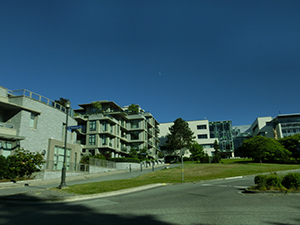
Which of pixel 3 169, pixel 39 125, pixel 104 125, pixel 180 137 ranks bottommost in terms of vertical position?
pixel 3 169

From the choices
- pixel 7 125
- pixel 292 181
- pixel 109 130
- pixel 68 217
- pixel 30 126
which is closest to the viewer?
pixel 68 217

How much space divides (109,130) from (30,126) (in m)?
22.7

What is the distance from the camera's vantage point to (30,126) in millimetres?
28047

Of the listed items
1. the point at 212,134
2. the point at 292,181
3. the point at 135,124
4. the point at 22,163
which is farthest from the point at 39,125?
the point at 212,134

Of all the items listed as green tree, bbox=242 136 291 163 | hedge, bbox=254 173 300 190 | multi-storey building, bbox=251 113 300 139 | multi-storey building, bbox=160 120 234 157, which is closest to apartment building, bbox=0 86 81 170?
hedge, bbox=254 173 300 190

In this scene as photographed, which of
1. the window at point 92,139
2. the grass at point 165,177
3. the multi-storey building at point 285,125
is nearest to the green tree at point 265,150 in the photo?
the grass at point 165,177

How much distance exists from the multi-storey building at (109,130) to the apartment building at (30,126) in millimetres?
15530

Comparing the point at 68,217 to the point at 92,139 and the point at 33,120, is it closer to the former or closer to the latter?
the point at 33,120

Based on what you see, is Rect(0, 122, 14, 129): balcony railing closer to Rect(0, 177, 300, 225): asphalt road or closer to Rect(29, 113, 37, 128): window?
Rect(29, 113, 37, 128): window

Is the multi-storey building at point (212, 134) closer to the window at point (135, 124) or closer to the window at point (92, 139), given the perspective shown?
the window at point (135, 124)

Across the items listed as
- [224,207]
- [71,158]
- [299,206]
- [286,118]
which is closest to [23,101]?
[71,158]

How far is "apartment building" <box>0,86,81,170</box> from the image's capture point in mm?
25109

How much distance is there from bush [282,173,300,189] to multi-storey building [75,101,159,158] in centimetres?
3793

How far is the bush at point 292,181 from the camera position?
1159 centimetres
